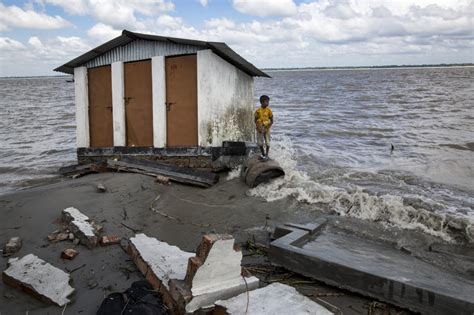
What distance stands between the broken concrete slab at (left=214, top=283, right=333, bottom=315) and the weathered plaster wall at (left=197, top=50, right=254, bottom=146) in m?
6.57

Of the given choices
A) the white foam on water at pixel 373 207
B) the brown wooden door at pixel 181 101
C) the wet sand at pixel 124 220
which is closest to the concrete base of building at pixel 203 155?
the brown wooden door at pixel 181 101

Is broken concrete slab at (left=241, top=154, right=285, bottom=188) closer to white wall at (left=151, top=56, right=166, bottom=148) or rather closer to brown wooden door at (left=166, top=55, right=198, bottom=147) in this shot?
brown wooden door at (left=166, top=55, right=198, bottom=147)

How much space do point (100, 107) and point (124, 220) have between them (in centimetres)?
577

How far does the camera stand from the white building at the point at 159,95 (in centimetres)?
978

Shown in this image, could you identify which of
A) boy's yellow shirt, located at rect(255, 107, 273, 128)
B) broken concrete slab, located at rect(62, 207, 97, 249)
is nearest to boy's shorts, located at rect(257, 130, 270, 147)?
boy's yellow shirt, located at rect(255, 107, 273, 128)

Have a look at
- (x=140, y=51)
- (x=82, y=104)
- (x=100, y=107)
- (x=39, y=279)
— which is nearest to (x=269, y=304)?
(x=39, y=279)

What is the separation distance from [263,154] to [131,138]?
390cm

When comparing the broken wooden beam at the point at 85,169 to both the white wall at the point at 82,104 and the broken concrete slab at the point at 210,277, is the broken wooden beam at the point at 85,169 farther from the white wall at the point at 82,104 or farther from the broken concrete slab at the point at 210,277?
the broken concrete slab at the point at 210,277

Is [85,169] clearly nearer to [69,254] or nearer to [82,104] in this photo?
[82,104]

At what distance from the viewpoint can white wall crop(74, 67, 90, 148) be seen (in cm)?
1151

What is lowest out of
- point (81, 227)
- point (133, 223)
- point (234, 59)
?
point (133, 223)

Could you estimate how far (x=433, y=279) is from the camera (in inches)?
165

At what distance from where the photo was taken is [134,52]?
10.5 m

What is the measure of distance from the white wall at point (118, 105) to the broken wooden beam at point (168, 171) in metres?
0.86
